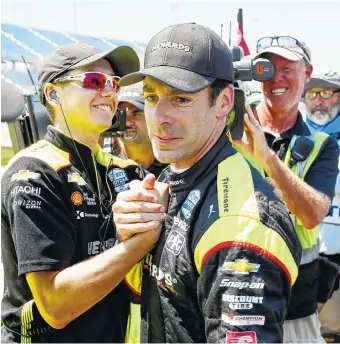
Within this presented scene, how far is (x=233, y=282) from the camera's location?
1.37 metres

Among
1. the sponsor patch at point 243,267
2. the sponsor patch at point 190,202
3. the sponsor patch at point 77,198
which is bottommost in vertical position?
the sponsor patch at point 77,198

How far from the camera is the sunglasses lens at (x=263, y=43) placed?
11.0 ft

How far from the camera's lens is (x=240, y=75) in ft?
7.68

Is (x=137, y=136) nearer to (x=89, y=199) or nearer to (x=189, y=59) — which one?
(x=89, y=199)

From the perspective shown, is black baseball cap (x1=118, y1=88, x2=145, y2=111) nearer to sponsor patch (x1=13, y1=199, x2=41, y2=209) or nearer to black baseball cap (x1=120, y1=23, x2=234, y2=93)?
sponsor patch (x1=13, y1=199, x2=41, y2=209)

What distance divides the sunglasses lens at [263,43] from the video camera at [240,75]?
28.1 inches

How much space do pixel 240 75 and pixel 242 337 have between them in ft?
4.33

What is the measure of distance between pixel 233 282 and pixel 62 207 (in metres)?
0.88

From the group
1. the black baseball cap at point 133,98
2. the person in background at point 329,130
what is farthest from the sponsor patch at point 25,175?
the person in background at point 329,130

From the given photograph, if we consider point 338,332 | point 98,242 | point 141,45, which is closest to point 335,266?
point 338,332

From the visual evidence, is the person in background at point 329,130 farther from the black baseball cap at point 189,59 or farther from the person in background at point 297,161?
the black baseball cap at point 189,59

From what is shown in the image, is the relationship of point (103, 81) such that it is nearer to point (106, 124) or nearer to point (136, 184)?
point (106, 124)

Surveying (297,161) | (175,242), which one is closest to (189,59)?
(175,242)

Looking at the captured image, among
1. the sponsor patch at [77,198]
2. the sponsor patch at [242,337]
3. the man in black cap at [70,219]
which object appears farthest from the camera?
the sponsor patch at [77,198]
